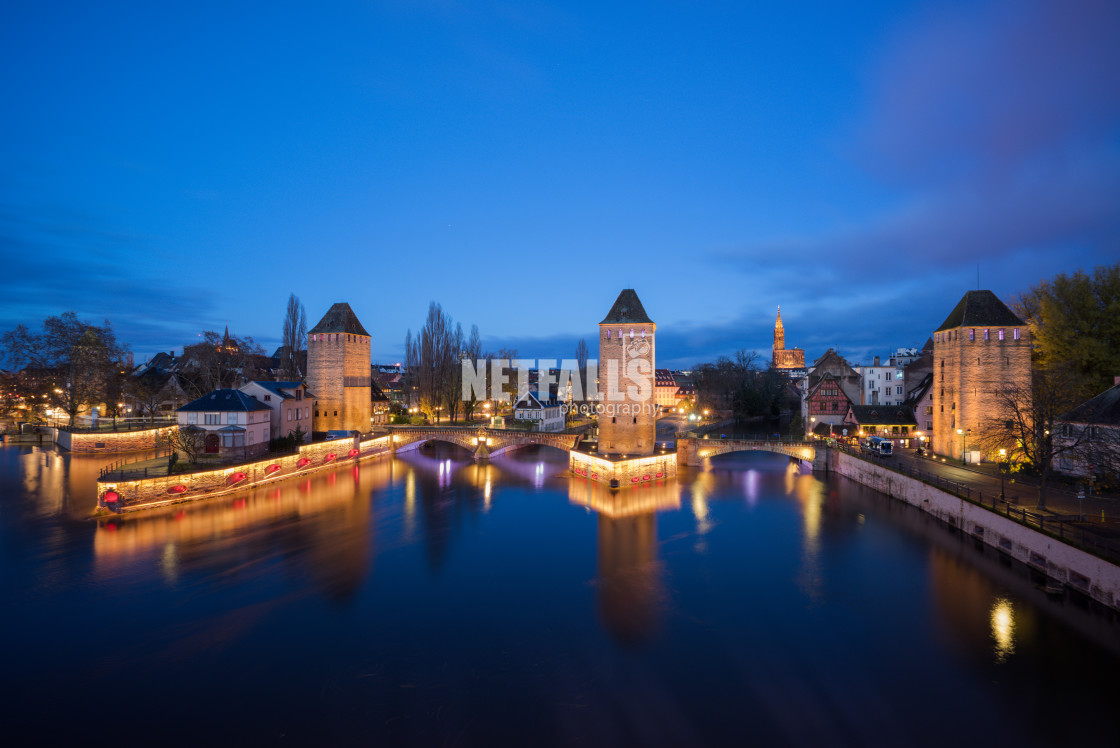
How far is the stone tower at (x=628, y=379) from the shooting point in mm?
29141

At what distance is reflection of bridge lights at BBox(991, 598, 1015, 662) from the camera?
1100 centimetres

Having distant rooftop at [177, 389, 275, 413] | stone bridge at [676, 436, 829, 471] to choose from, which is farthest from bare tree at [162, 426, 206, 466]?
stone bridge at [676, 436, 829, 471]

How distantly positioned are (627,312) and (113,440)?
3426cm

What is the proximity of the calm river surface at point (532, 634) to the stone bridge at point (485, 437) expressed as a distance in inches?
497

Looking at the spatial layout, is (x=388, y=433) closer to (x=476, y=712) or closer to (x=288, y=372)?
(x=288, y=372)

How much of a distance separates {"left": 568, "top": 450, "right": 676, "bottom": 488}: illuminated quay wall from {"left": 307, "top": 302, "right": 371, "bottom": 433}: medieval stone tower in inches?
653

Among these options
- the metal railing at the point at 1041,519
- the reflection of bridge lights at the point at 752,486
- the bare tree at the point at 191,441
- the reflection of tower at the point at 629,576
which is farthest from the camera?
the reflection of bridge lights at the point at 752,486

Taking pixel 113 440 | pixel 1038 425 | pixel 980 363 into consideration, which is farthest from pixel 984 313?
pixel 113 440

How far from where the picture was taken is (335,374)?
35688mm

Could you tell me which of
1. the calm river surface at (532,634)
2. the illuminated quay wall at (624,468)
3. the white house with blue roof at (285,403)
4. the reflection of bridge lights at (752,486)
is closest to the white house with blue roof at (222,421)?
the white house with blue roof at (285,403)

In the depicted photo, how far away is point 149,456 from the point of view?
31391mm

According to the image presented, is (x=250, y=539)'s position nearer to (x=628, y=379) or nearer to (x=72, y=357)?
(x=628, y=379)

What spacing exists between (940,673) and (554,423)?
1422 inches

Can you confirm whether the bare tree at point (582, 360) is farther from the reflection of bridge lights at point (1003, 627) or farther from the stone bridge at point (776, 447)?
the reflection of bridge lights at point (1003, 627)
